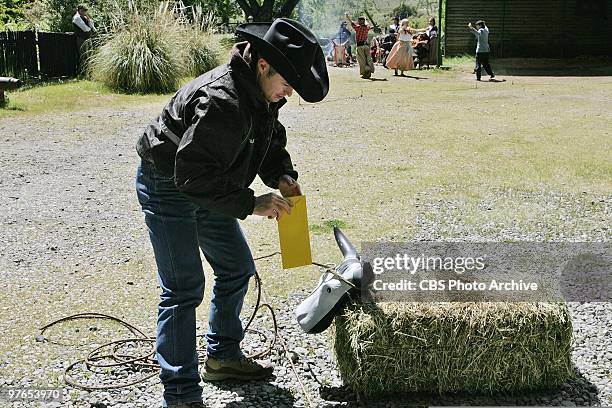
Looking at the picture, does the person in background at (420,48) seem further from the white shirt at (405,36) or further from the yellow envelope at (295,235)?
the yellow envelope at (295,235)

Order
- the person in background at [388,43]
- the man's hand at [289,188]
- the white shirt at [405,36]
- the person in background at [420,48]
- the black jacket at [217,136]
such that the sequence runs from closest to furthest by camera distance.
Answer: the black jacket at [217,136] < the man's hand at [289,188] < the white shirt at [405,36] < the person in background at [420,48] < the person in background at [388,43]

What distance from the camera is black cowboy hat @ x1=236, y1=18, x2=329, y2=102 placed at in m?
3.02

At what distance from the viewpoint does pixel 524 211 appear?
23.4ft

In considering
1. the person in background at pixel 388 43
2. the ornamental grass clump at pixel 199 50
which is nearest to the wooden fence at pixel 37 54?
the ornamental grass clump at pixel 199 50

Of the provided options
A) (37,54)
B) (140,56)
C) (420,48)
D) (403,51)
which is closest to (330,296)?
(140,56)

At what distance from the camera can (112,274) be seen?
548 cm

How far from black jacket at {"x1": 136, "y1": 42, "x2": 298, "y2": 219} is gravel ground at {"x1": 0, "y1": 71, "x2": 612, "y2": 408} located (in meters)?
1.10

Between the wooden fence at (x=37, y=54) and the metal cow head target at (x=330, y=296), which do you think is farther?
the wooden fence at (x=37, y=54)

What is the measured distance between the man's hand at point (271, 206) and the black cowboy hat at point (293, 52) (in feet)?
1.58

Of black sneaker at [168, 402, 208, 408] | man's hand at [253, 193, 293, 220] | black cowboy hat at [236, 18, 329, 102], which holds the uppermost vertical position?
black cowboy hat at [236, 18, 329, 102]

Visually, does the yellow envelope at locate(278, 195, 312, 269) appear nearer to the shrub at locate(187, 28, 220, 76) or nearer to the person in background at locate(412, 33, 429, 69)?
the shrub at locate(187, 28, 220, 76)

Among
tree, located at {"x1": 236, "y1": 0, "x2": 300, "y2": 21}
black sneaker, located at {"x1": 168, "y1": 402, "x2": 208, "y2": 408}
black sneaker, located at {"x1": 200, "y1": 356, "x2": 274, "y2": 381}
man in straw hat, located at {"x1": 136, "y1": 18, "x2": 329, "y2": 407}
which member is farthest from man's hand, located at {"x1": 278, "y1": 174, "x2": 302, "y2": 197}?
tree, located at {"x1": 236, "y1": 0, "x2": 300, "y2": 21}

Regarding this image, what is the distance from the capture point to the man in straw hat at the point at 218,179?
3.02 meters

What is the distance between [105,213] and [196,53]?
11529 millimetres
